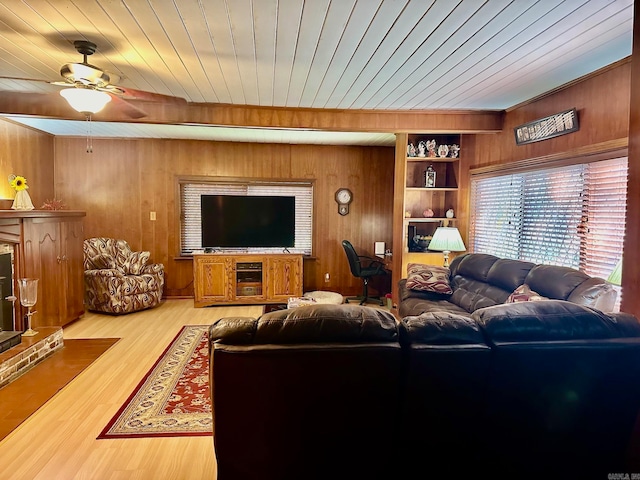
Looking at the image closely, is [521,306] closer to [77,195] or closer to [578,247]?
[578,247]

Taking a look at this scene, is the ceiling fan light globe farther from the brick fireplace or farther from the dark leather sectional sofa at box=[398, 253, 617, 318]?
the dark leather sectional sofa at box=[398, 253, 617, 318]

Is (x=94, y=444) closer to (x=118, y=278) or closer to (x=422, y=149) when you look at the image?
(x=118, y=278)

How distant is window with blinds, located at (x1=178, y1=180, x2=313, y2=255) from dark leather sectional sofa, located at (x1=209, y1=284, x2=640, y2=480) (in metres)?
4.12

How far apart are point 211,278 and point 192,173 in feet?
5.56

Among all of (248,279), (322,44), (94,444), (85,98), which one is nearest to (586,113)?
(322,44)

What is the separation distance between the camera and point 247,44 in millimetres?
2412

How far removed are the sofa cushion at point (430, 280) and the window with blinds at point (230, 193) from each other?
212 centimetres

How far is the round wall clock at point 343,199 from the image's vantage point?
19.4 feet

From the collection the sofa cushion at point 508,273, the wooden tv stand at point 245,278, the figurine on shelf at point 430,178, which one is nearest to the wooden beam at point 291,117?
the figurine on shelf at point 430,178

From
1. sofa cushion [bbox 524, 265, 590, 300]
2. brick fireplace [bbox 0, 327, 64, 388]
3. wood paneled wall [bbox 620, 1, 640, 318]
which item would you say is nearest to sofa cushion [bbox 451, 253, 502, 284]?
sofa cushion [bbox 524, 265, 590, 300]

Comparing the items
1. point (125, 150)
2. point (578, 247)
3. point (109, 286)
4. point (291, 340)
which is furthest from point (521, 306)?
point (125, 150)

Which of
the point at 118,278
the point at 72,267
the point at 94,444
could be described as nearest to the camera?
the point at 94,444

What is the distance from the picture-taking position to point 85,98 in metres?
2.51

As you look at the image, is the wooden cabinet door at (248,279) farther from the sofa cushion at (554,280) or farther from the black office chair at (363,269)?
the sofa cushion at (554,280)
